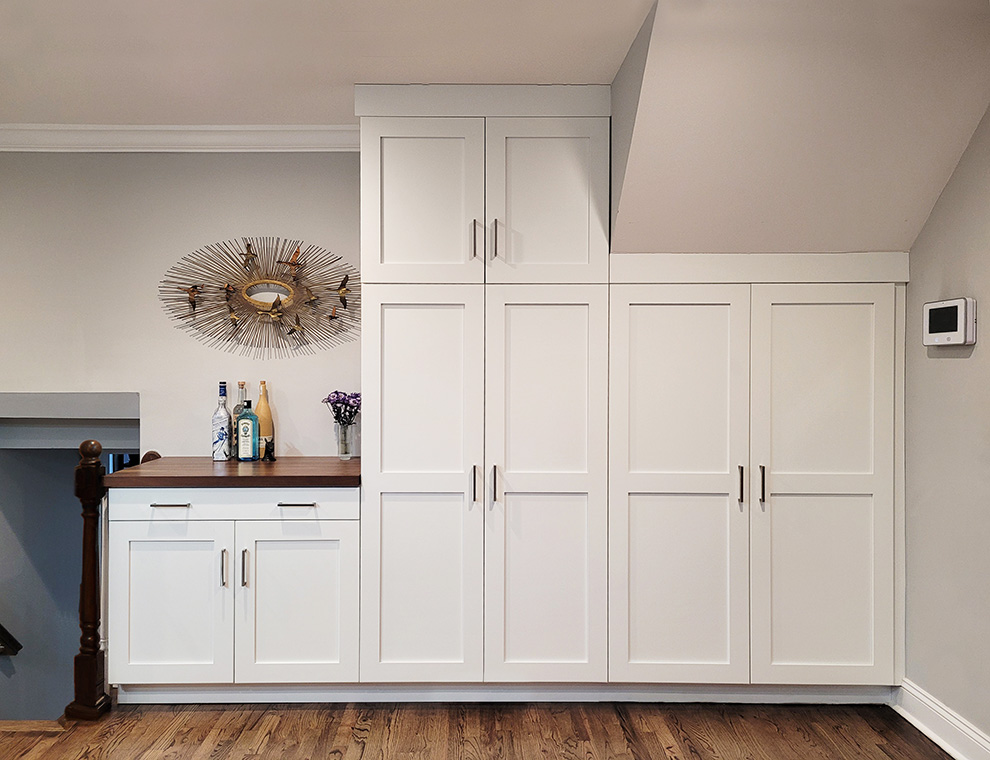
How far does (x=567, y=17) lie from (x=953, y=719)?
2516 millimetres

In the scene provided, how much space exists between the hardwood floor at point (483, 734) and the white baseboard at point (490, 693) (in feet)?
0.10

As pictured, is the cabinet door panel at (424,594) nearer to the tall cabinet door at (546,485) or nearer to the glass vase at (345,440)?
the tall cabinet door at (546,485)

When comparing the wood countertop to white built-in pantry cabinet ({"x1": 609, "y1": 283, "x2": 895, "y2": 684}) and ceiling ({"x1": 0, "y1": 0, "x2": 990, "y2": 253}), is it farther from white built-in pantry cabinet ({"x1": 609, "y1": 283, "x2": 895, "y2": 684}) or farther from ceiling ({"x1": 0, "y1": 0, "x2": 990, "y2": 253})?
ceiling ({"x1": 0, "y1": 0, "x2": 990, "y2": 253})

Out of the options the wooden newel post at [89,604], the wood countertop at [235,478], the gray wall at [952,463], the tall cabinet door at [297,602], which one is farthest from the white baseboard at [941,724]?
the wooden newel post at [89,604]

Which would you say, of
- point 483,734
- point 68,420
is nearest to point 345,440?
point 483,734

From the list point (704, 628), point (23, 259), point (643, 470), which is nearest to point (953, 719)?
point (704, 628)

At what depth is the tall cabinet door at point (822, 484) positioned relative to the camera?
2.76 meters

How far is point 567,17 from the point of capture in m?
2.23

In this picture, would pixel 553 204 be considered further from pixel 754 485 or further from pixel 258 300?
pixel 258 300

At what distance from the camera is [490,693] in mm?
2838

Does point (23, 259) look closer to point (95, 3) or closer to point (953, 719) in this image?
point (95, 3)

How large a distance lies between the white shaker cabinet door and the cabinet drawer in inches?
1.4

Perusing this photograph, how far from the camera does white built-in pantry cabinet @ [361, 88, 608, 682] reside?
2754mm

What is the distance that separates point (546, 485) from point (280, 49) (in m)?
1.72
